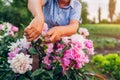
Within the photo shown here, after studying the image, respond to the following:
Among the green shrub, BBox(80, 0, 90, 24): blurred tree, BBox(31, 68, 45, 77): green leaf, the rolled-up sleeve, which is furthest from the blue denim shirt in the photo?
BBox(80, 0, 90, 24): blurred tree

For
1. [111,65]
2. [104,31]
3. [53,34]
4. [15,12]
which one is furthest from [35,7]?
[104,31]

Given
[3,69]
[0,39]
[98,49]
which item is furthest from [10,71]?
[98,49]

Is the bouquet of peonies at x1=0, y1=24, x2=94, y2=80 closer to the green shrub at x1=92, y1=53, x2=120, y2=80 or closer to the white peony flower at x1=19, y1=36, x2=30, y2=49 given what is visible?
the white peony flower at x1=19, y1=36, x2=30, y2=49

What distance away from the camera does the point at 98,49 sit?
952 centimetres

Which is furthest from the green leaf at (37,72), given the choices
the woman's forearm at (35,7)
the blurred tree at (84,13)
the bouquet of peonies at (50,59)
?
the blurred tree at (84,13)

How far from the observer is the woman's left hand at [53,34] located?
6.95 feet

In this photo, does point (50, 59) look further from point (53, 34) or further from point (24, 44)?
point (53, 34)

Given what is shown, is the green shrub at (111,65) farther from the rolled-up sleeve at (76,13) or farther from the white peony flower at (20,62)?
the white peony flower at (20,62)

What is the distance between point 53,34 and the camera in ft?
6.96

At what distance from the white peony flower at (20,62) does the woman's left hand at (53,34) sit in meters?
0.22

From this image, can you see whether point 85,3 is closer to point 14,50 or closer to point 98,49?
point 98,49

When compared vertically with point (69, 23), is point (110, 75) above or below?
below

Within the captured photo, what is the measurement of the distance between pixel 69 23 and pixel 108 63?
13.8 feet

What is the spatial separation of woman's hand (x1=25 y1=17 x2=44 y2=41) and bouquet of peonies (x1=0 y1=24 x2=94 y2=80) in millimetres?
219
